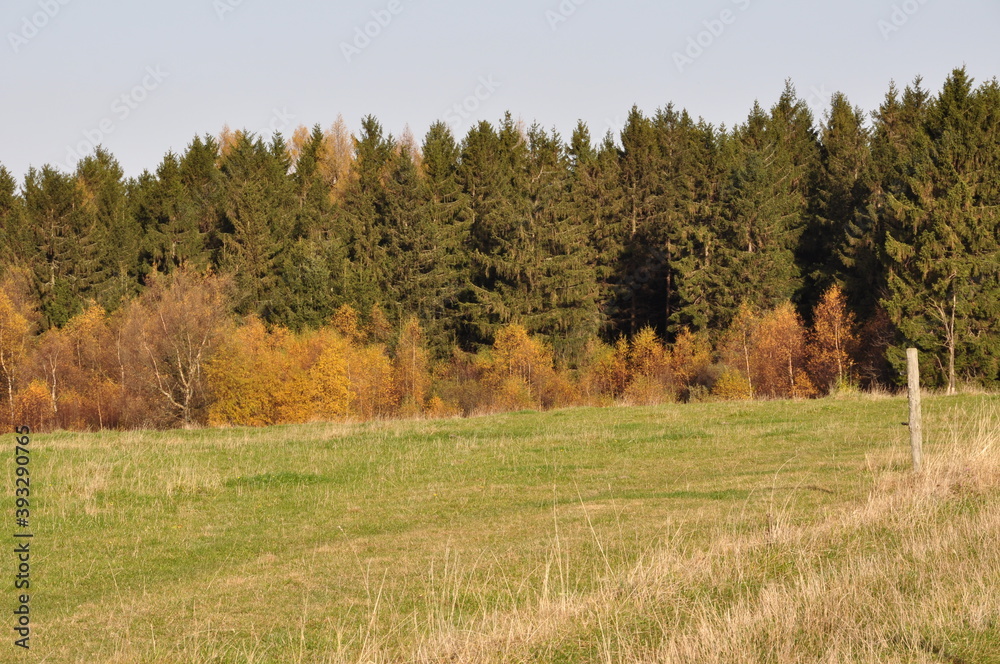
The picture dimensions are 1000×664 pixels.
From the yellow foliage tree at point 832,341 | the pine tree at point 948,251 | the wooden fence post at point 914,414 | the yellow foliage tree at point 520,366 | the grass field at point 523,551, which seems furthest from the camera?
the yellow foliage tree at point 520,366

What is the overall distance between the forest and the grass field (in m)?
31.4

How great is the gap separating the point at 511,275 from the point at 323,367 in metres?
13.2

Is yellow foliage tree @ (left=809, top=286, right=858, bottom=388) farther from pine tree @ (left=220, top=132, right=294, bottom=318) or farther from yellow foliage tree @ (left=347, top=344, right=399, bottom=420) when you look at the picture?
pine tree @ (left=220, top=132, right=294, bottom=318)

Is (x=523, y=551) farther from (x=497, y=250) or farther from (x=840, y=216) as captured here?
(x=840, y=216)

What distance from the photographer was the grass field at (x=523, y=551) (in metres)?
8.05

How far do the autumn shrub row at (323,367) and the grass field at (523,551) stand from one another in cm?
3091

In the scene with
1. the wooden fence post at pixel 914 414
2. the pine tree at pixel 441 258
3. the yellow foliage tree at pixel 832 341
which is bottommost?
the wooden fence post at pixel 914 414

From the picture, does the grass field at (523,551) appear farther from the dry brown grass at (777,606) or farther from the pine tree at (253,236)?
the pine tree at (253,236)

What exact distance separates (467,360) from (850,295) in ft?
78.3

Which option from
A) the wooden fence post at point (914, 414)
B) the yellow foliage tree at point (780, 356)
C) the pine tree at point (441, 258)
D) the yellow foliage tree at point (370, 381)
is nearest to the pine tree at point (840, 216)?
the yellow foliage tree at point (780, 356)

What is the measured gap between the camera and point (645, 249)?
67750mm

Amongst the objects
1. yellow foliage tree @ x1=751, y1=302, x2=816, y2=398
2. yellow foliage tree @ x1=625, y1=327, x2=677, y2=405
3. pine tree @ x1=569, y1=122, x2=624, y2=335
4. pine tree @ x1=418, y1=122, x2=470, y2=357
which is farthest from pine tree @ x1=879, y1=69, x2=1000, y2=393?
pine tree @ x1=418, y1=122, x2=470, y2=357

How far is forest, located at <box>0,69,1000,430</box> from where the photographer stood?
5141 centimetres

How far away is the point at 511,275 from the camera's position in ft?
200
